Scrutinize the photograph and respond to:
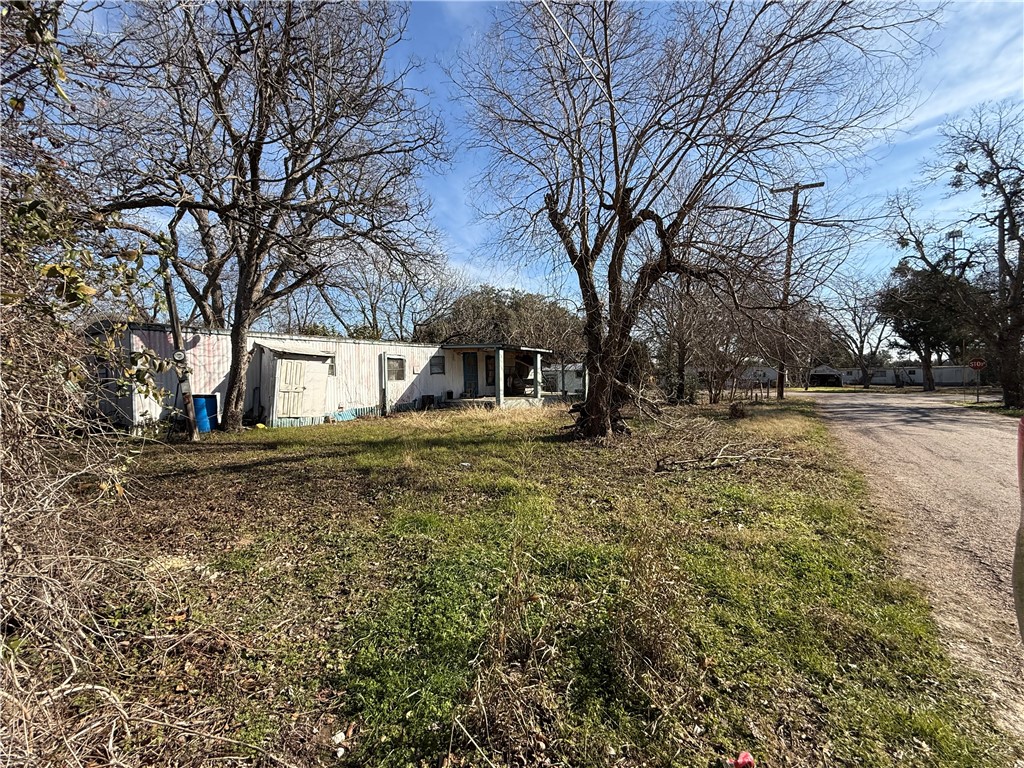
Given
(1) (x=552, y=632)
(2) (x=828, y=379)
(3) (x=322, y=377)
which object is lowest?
(1) (x=552, y=632)

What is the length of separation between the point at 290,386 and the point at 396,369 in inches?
173

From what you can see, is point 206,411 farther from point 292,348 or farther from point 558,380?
point 558,380

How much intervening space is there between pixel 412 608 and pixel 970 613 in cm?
376

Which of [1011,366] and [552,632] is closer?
[552,632]

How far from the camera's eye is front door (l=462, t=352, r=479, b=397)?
1994 cm

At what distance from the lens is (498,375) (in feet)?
58.3

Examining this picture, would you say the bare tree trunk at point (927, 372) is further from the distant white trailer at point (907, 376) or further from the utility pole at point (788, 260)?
the utility pole at point (788, 260)

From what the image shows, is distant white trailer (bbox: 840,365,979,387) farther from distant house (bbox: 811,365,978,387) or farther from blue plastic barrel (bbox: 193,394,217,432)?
blue plastic barrel (bbox: 193,394,217,432)

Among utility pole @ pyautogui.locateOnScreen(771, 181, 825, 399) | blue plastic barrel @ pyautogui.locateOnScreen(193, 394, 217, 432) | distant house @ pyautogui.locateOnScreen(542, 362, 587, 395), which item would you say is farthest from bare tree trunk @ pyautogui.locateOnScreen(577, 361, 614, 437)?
distant house @ pyautogui.locateOnScreen(542, 362, 587, 395)

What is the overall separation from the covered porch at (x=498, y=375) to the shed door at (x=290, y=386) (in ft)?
20.7

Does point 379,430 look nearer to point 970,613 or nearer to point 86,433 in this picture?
point 86,433

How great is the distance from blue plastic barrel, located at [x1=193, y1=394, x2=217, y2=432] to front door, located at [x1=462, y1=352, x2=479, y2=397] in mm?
9794

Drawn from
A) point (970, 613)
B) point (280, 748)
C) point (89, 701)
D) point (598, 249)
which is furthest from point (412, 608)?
point (598, 249)

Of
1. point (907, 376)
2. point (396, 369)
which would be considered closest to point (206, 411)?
point (396, 369)
